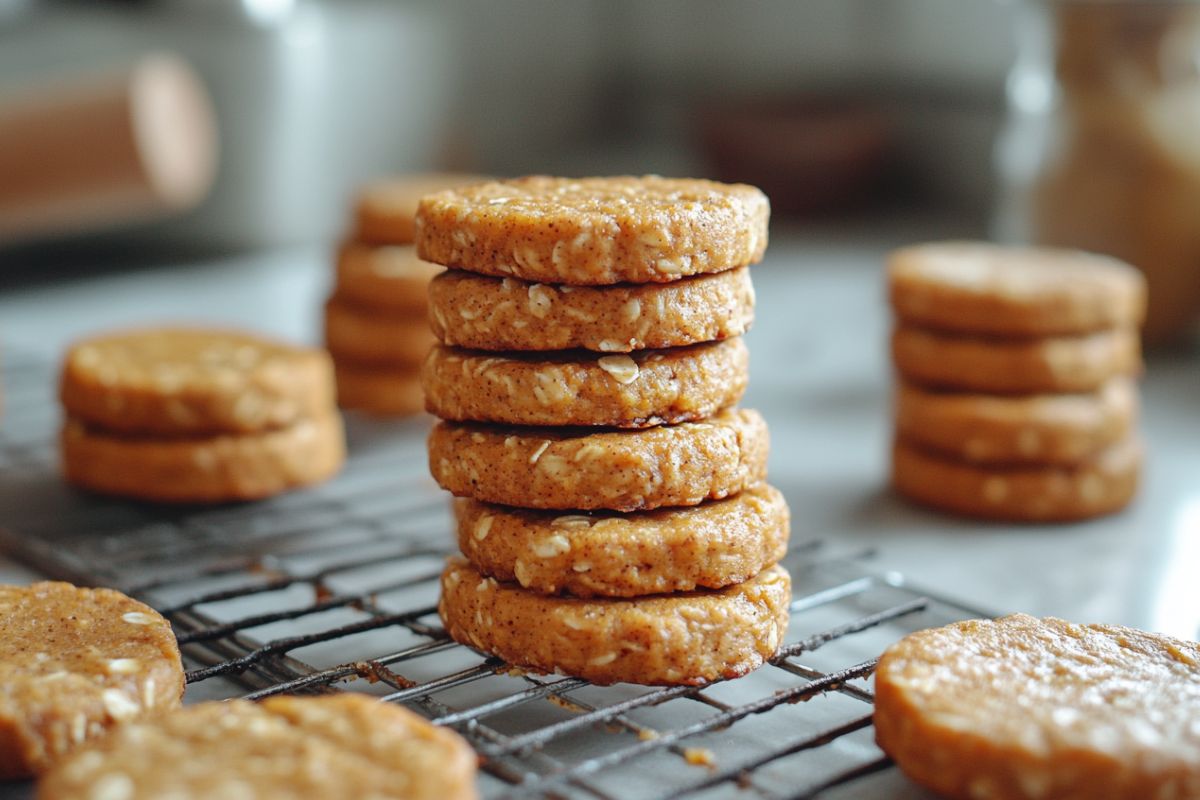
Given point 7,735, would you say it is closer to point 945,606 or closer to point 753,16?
point 945,606

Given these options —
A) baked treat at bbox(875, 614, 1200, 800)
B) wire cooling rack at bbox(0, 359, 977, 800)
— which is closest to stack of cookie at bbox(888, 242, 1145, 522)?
wire cooling rack at bbox(0, 359, 977, 800)

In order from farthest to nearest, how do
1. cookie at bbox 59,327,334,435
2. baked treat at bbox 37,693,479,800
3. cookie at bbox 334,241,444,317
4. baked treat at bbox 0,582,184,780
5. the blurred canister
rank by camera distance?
1. the blurred canister
2. cookie at bbox 334,241,444,317
3. cookie at bbox 59,327,334,435
4. baked treat at bbox 0,582,184,780
5. baked treat at bbox 37,693,479,800

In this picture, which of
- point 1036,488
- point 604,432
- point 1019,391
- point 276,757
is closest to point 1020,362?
point 1019,391

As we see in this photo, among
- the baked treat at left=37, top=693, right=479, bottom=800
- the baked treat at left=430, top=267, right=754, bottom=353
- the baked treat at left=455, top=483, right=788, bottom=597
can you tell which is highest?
the baked treat at left=430, top=267, right=754, bottom=353

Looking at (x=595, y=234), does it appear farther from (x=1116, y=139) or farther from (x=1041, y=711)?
(x=1116, y=139)

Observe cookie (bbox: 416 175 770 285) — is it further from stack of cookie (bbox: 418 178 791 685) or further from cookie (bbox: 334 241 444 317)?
cookie (bbox: 334 241 444 317)

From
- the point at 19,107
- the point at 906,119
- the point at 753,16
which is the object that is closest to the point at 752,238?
the point at 19,107
